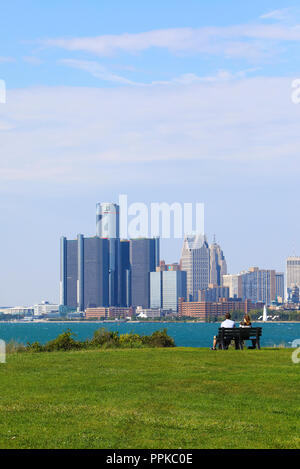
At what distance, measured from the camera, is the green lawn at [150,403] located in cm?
961

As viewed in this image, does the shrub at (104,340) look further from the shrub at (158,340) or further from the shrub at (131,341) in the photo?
the shrub at (158,340)

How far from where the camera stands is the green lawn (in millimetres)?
Result: 9609

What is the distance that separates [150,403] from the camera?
1209 cm

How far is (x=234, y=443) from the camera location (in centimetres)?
931

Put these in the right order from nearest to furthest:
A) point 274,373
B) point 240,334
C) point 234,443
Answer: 1. point 234,443
2. point 274,373
3. point 240,334

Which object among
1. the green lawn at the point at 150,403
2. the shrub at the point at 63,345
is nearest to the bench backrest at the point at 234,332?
the green lawn at the point at 150,403

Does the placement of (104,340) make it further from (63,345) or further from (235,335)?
(235,335)

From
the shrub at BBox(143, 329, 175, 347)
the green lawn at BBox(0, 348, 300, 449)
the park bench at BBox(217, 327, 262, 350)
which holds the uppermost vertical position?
the park bench at BBox(217, 327, 262, 350)

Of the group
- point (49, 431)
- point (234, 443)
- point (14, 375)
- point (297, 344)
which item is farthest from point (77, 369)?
point (297, 344)

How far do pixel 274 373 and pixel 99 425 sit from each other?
6.40m

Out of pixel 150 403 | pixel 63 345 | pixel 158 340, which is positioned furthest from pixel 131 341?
pixel 150 403

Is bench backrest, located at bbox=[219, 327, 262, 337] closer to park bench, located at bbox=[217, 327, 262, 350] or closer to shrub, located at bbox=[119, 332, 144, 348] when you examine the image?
park bench, located at bbox=[217, 327, 262, 350]

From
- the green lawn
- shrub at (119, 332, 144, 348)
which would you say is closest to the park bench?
the green lawn
